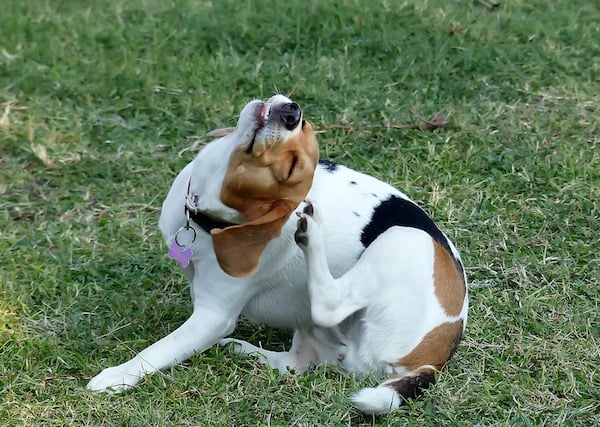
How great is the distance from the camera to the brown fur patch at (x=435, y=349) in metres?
3.85

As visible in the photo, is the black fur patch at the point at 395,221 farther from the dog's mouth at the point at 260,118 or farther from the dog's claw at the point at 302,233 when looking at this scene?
the dog's mouth at the point at 260,118

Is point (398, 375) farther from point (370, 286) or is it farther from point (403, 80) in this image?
point (403, 80)

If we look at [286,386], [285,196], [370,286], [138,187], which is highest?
[285,196]

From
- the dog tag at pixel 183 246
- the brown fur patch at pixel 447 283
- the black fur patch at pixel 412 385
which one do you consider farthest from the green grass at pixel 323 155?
the dog tag at pixel 183 246

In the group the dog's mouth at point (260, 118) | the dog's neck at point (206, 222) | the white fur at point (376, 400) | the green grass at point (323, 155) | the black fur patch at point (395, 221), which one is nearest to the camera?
the white fur at point (376, 400)

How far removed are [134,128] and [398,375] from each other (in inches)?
118

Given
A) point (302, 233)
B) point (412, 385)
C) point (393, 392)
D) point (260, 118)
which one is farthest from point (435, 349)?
point (260, 118)

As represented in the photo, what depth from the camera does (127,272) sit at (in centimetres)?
491

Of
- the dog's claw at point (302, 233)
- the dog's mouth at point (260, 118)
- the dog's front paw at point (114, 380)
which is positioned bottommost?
the dog's front paw at point (114, 380)

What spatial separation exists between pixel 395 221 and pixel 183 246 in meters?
0.88

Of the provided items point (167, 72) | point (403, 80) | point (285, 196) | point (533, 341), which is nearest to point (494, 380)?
point (533, 341)

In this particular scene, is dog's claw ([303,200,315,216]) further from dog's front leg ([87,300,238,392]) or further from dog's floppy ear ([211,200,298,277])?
dog's front leg ([87,300,238,392])

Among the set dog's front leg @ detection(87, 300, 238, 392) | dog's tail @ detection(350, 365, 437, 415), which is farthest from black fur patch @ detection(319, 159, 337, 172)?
dog's tail @ detection(350, 365, 437, 415)

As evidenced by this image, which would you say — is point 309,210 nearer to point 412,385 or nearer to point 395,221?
point 395,221
